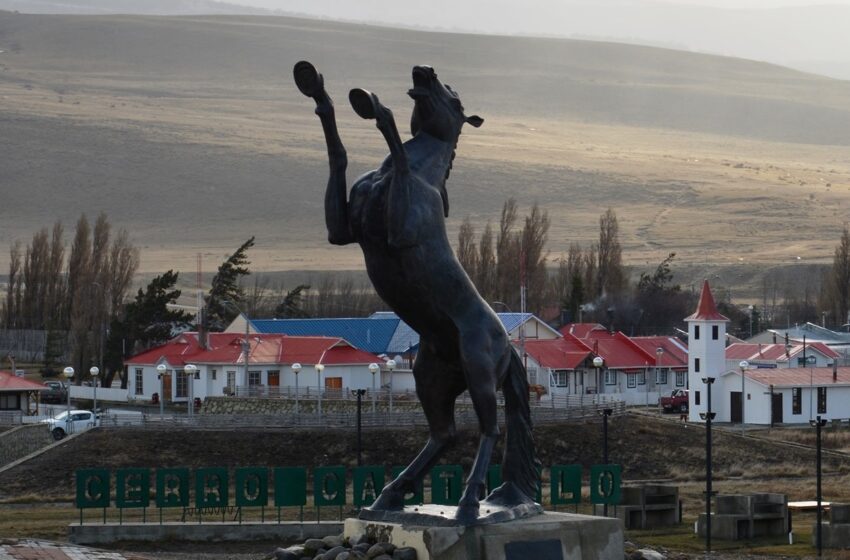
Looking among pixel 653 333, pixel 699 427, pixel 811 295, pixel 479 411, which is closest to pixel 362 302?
pixel 653 333

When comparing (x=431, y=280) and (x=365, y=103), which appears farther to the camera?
(x=431, y=280)

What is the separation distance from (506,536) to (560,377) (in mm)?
53538

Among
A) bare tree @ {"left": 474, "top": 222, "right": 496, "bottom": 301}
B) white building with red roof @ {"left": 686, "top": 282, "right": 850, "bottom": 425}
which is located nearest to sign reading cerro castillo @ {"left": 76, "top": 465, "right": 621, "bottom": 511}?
white building with red roof @ {"left": 686, "top": 282, "right": 850, "bottom": 425}

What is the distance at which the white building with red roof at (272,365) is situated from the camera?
65312mm

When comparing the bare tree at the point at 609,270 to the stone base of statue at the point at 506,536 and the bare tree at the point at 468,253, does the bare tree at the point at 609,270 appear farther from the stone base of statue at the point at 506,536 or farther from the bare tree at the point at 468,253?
the stone base of statue at the point at 506,536

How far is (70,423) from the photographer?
2213 inches

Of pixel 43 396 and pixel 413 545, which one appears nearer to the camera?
pixel 413 545

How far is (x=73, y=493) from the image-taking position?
47.9m

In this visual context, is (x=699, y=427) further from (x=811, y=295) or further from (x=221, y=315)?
(x=811, y=295)

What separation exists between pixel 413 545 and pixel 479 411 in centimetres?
136

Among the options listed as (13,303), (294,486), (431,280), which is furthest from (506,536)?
(13,303)

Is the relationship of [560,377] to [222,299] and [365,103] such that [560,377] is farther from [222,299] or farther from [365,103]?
[365,103]

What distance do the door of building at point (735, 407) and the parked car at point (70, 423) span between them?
22.4 m

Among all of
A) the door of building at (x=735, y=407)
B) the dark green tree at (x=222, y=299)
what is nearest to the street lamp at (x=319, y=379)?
the door of building at (x=735, y=407)
